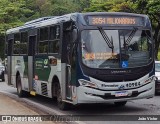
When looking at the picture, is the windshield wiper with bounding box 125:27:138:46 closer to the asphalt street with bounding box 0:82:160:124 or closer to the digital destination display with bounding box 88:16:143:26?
the digital destination display with bounding box 88:16:143:26

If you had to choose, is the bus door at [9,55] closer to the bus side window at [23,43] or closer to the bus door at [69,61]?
the bus side window at [23,43]

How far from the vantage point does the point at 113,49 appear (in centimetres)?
1232

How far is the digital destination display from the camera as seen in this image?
40.8 ft

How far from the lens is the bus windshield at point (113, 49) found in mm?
12156

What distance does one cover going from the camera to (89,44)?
12219mm

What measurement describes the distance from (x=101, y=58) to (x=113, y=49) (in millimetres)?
471

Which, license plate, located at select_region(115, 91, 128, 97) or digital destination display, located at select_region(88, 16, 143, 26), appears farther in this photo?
digital destination display, located at select_region(88, 16, 143, 26)

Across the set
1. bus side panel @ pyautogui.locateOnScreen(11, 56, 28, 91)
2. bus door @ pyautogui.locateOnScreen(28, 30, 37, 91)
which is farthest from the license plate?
bus side panel @ pyautogui.locateOnScreen(11, 56, 28, 91)

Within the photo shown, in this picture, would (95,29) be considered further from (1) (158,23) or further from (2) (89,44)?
(1) (158,23)

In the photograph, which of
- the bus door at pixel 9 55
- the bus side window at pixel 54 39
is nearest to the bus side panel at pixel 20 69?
the bus door at pixel 9 55

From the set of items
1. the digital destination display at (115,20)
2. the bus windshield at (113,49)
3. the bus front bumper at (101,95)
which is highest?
the digital destination display at (115,20)

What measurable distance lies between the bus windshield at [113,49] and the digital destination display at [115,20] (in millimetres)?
257

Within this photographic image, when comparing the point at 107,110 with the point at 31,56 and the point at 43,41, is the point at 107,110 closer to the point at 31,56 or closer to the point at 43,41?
the point at 43,41

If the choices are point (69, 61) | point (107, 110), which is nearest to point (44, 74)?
point (69, 61)
